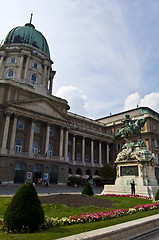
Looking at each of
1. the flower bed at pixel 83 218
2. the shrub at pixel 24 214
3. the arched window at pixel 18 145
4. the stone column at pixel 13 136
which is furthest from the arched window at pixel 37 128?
the shrub at pixel 24 214

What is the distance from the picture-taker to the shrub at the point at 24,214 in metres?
5.84

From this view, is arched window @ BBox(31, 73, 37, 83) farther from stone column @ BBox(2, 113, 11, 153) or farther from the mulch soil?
the mulch soil

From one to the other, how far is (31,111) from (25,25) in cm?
4342

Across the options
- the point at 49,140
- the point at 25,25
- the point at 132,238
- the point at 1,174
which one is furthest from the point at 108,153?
the point at 132,238

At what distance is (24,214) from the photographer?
585cm

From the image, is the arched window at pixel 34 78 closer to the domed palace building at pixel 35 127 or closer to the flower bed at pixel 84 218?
the domed palace building at pixel 35 127

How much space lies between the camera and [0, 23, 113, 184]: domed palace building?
131 ft

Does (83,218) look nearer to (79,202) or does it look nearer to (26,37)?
(79,202)

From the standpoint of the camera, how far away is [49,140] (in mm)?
48188

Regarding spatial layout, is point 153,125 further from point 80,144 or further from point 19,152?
point 19,152

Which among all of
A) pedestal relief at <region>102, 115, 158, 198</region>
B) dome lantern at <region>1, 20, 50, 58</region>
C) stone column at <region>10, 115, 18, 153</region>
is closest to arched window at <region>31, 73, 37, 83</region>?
dome lantern at <region>1, 20, 50, 58</region>

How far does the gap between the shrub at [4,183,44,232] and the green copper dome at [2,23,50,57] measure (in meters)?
63.4

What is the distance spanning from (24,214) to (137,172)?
44.3 ft

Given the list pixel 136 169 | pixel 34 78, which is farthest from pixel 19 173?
pixel 34 78
